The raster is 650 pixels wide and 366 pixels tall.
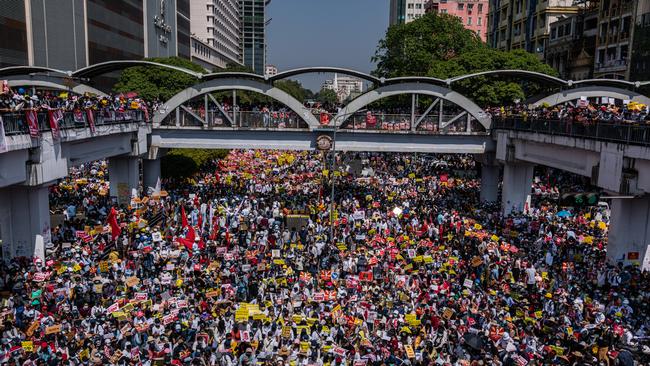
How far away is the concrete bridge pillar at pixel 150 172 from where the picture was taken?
35.2m

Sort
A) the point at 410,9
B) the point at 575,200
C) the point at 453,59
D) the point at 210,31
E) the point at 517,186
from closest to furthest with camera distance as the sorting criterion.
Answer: the point at 575,200, the point at 517,186, the point at 453,59, the point at 210,31, the point at 410,9

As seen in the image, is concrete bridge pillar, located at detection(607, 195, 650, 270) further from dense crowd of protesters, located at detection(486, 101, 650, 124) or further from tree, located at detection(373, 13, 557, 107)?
tree, located at detection(373, 13, 557, 107)

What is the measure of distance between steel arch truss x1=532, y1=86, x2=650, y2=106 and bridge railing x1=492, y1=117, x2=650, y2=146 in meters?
3.81

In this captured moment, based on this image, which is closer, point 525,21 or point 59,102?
point 59,102

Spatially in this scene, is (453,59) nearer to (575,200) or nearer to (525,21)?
(525,21)

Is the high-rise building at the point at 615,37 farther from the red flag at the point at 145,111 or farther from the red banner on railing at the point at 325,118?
the red flag at the point at 145,111

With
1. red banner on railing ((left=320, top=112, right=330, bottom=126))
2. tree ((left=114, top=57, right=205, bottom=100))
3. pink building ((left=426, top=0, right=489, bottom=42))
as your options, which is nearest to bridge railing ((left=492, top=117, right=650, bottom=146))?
red banner on railing ((left=320, top=112, right=330, bottom=126))

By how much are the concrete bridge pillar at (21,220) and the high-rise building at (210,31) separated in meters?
86.1

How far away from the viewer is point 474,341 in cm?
1504

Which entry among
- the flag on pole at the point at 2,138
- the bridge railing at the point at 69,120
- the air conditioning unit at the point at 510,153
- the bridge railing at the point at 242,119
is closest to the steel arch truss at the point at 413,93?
the air conditioning unit at the point at 510,153

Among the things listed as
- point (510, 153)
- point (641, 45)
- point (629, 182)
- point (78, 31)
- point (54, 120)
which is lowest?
point (629, 182)

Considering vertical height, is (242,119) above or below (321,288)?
above

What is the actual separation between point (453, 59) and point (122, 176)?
3079 centimetres

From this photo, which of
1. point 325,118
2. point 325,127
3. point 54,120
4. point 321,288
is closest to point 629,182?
point 321,288
